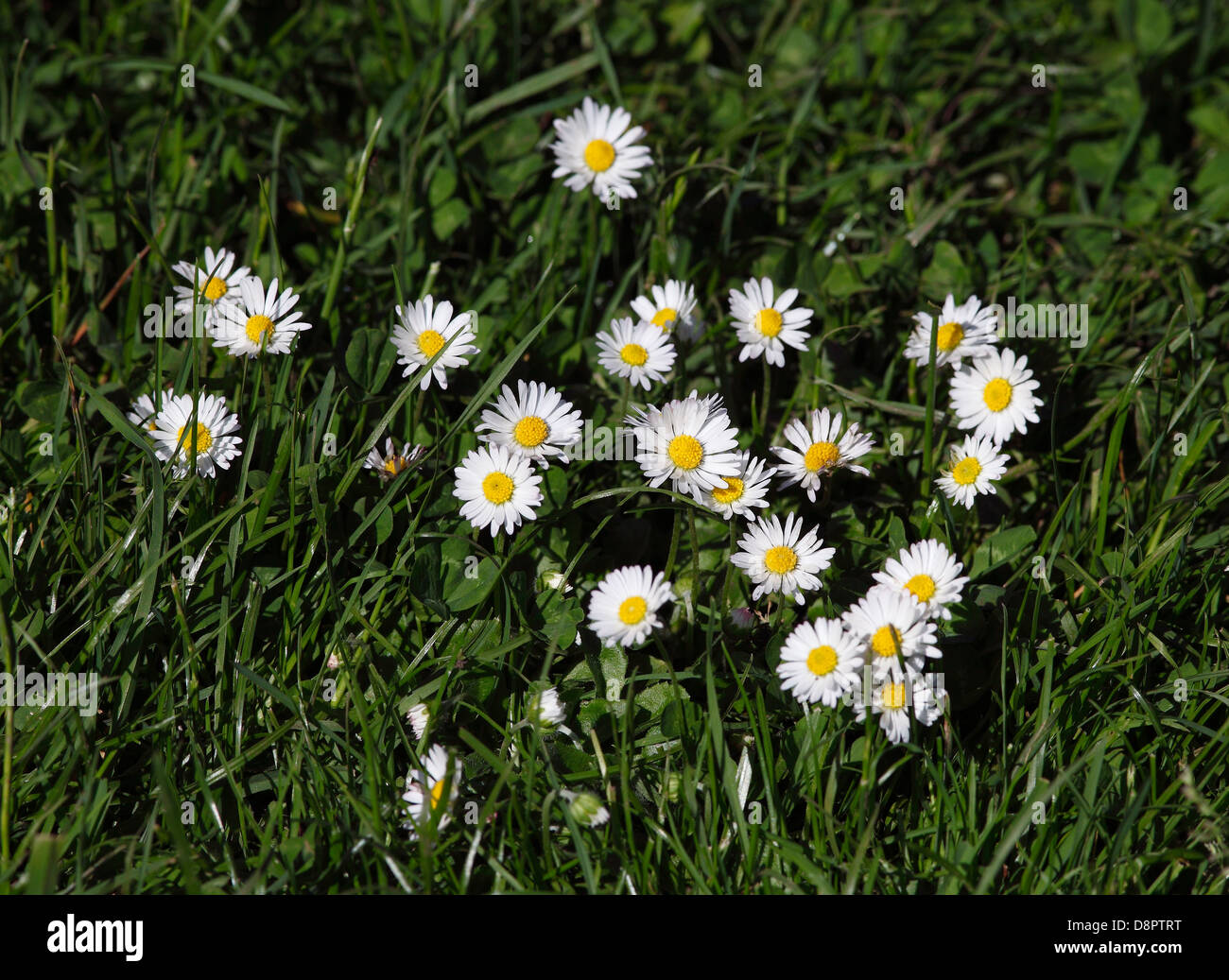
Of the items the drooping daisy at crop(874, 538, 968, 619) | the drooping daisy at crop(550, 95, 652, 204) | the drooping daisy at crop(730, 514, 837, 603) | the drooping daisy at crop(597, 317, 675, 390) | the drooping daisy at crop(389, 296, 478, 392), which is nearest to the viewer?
the drooping daisy at crop(874, 538, 968, 619)

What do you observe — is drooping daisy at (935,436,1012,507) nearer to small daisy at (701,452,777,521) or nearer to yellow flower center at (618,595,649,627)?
small daisy at (701,452,777,521)

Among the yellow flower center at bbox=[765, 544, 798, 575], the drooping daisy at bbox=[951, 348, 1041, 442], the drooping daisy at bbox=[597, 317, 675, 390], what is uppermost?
the drooping daisy at bbox=[597, 317, 675, 390]

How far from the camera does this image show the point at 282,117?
3178 millimetres

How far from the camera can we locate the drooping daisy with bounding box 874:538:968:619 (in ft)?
7.24

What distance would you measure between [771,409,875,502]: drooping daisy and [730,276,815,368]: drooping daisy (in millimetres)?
256

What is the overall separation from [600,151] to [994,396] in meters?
1.26

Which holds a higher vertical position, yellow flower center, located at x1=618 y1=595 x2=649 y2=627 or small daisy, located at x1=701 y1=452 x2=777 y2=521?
small daisy, located at x1=701 y1=452 x2=777 y2=521

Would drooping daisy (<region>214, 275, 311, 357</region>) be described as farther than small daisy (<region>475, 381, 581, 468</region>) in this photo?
Yes

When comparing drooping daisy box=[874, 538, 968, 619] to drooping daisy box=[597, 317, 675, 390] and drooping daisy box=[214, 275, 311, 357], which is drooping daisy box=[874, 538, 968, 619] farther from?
drooping daisy box=[214, 275, 311, 357]

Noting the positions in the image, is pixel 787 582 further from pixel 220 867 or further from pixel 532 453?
pixel 220 867

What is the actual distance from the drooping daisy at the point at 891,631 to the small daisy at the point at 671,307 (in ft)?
2.93

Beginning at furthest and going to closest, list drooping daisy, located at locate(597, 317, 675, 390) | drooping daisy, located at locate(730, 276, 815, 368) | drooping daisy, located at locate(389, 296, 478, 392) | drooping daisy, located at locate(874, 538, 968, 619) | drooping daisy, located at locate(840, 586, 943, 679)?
1. drooping daisy, located at locate(730, 276, 815, 368)
2. drooping daisy, located at locate(597, 317, 675, 390)
3. drooping daisy, located at locate(389, 296, 478, 392)
4. drooping daisy, located at locate(874, 538, 968, 619)
5. drooping daisy, located at locate(840, 586, 943, 679)

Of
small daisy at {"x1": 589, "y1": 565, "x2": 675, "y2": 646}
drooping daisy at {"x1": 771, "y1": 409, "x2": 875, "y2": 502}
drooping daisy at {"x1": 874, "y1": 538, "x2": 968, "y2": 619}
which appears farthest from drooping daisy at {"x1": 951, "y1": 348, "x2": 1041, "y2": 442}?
small daisy at {"x1": 589, "y1": 565, "x2": 675, "y2": 646}

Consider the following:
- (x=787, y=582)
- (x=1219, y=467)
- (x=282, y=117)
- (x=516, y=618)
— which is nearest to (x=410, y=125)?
(x=282, y=117)
